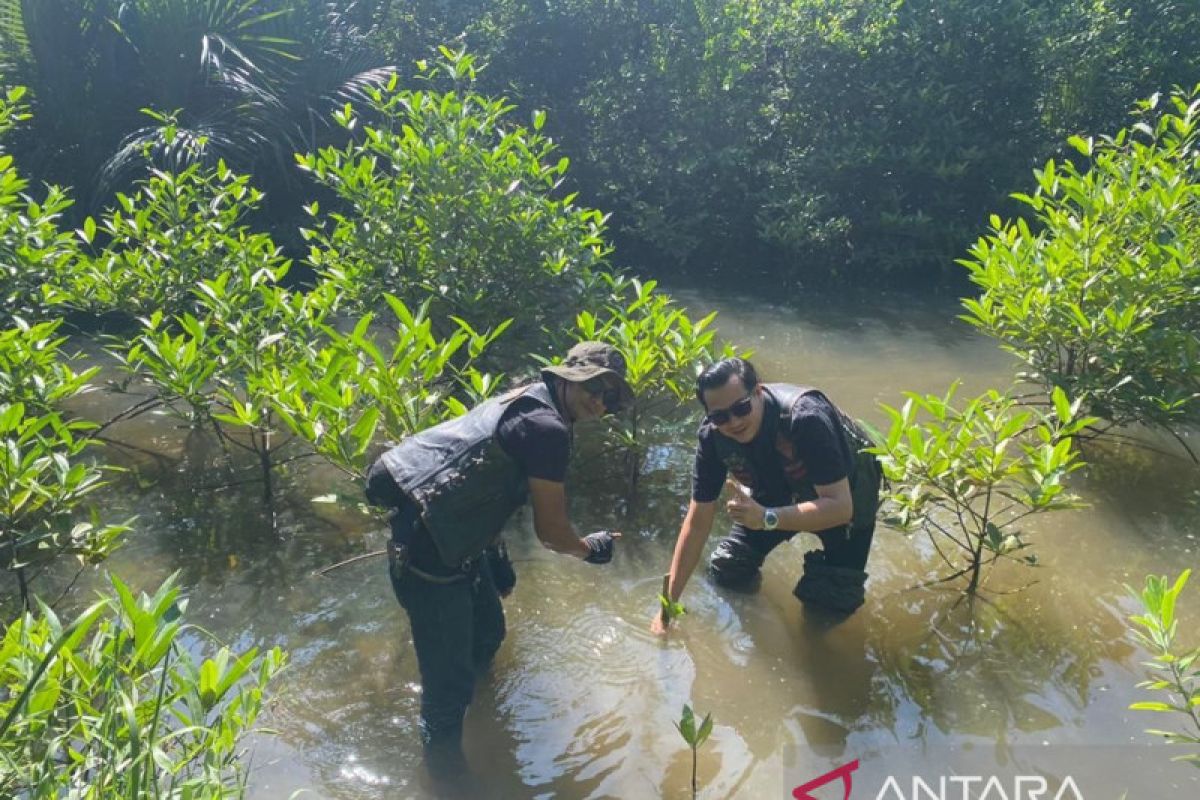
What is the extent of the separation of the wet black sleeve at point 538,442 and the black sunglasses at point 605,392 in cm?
16

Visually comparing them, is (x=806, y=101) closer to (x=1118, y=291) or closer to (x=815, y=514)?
(x=1118, y=291)

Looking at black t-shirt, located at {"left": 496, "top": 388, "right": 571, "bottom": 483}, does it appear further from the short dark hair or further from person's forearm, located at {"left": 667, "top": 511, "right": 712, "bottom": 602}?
person's forearm, located at {"left": 667, "top": 511, "right": 712, "bottom": 602}

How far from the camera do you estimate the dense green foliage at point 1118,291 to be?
190 inches

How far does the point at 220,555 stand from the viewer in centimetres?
455

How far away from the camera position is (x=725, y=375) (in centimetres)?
342

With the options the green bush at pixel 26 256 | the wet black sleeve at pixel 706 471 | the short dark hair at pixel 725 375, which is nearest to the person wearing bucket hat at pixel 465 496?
the short dark hair at pixel 725 375

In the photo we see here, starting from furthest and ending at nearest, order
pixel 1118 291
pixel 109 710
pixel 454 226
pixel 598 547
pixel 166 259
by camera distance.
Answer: pixel 454 226, pixel 166 259, pixel 1118 291, pixel 598 547, pixel 109 710

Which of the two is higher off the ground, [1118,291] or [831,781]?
[1118,291]

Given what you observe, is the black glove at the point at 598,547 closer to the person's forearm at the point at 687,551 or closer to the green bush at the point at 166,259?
the person's forearm at the point at 687,551

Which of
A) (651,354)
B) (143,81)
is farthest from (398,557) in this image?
(143,81)

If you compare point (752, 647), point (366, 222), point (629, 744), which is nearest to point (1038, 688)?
point (752, 647)

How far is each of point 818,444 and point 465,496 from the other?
4.57ft

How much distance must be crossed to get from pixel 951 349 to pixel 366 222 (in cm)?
529

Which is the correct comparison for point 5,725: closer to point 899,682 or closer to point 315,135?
point 899,682
